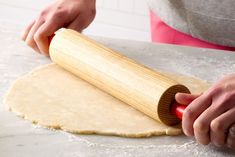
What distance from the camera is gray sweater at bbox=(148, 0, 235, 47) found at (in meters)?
1.32

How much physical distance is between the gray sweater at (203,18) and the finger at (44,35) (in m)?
0.31

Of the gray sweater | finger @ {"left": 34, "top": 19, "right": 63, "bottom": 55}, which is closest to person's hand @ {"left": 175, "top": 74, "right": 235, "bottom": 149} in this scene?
the gray sweater

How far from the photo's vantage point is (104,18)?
2.44m

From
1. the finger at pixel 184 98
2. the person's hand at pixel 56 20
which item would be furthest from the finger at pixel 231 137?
the person's hand at pixel 56 20

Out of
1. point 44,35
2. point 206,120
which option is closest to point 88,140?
point 206,120

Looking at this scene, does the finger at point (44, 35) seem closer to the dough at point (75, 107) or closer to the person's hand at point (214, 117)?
the dough at point (75, 107)

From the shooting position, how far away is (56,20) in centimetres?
136

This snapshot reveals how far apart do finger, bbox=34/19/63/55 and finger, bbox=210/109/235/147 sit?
1.84 feet

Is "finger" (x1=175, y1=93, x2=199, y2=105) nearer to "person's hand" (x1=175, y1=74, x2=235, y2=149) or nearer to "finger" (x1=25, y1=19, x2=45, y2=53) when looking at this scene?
"person's hand" (x1=175, y1=74, x2=235, y2=149)

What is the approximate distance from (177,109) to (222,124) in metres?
0.12

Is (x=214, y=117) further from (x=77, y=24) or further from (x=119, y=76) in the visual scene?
(x=77, y=24)

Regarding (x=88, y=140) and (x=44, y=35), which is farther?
(x=44, y=35)

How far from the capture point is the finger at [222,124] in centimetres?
90

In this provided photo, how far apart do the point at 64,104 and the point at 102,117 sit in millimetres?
94
